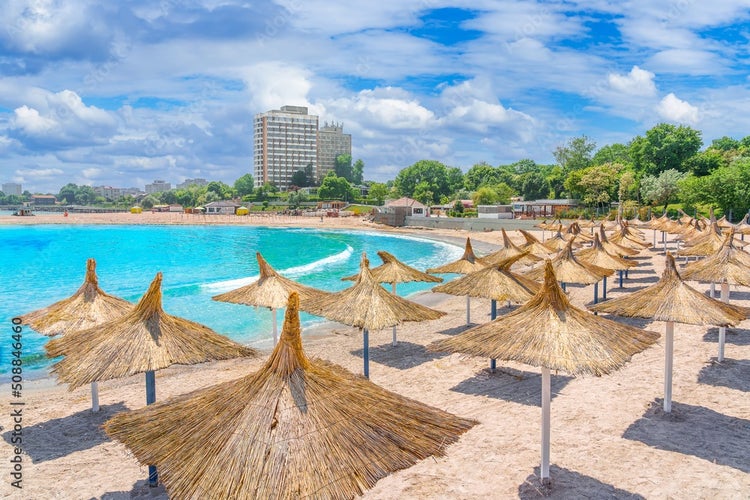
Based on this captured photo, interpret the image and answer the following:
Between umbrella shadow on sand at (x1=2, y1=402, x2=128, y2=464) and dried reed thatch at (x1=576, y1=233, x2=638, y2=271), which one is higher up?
dried reed thatch at (x1=576, y1=233, x2=638, y2=271)

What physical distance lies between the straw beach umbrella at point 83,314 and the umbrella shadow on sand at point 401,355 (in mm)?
6183

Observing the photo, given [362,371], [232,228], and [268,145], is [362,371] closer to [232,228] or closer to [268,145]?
[232,228]

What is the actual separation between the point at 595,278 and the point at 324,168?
6354 inches

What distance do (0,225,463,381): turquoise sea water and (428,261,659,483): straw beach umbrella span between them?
430 inches

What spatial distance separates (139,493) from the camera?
7.35 m

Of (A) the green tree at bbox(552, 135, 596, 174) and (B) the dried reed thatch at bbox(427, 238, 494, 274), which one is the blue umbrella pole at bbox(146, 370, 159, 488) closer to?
(B) the dried reed thatch at bbox(427, 238, 494, 274)

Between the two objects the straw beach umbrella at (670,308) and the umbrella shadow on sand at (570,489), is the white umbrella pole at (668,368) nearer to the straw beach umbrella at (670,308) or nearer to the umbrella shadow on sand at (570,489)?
the straw beach umbrella at (670,308)

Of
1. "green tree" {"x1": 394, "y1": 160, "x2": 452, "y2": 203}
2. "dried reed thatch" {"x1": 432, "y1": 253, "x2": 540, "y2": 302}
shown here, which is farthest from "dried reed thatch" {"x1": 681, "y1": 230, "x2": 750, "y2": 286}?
"green tree" {"x1": 394, "y1": 160, "x2": 452, "y2": 203}

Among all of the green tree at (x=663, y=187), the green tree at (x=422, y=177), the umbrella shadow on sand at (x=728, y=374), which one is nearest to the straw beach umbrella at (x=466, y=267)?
the umbrella shadow on sand at (x=728, y=374)

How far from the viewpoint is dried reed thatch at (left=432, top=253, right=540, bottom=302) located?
13.0 m

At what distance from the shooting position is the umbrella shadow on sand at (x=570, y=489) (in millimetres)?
7000

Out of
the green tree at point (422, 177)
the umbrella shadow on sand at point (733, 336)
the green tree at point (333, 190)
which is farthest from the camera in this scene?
the green tree at point (333, 190)

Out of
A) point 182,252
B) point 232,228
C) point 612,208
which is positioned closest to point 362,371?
point 182,252

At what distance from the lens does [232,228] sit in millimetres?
84750
